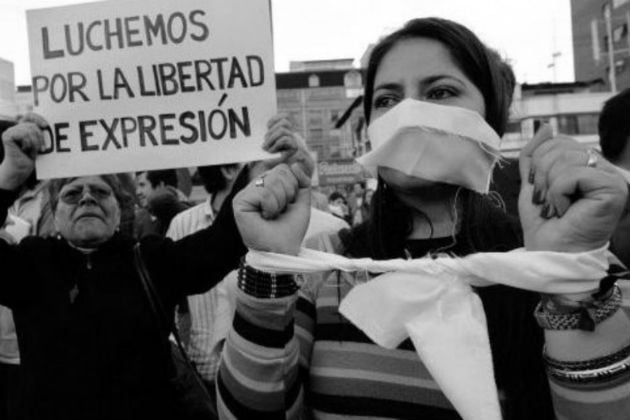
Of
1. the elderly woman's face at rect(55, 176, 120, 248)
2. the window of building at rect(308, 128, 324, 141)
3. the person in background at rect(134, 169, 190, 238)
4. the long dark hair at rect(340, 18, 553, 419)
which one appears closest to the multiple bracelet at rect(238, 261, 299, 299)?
the long dark hair at rect(340, 18, 553, 419)

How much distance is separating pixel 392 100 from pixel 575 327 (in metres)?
0.71

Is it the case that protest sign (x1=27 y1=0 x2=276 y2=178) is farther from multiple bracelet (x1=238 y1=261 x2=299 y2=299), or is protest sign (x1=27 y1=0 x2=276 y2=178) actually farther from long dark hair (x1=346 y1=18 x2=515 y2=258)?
multiple bracelet (x1=238 y1=261 x2=299 y2=299)

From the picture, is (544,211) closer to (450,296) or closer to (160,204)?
(450,296)

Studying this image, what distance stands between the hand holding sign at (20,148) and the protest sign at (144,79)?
0.04 m

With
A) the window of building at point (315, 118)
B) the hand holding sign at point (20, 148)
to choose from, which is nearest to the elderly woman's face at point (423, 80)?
the hand holding sign at point (20, 148)

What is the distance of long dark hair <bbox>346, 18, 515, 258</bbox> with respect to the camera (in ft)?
5.40

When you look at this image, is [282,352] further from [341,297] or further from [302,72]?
[302,72]

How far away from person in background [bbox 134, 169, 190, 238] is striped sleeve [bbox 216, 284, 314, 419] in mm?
3365

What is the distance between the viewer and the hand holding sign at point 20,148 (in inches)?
94.6

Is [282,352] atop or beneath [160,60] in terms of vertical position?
beneath

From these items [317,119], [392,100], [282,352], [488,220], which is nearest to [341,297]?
[282,352]

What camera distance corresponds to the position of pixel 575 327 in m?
1.24

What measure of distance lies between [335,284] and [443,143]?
1.34 ft

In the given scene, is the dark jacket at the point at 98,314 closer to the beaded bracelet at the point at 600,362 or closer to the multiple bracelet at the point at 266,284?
the multiple bracelet at the point at 266,284
